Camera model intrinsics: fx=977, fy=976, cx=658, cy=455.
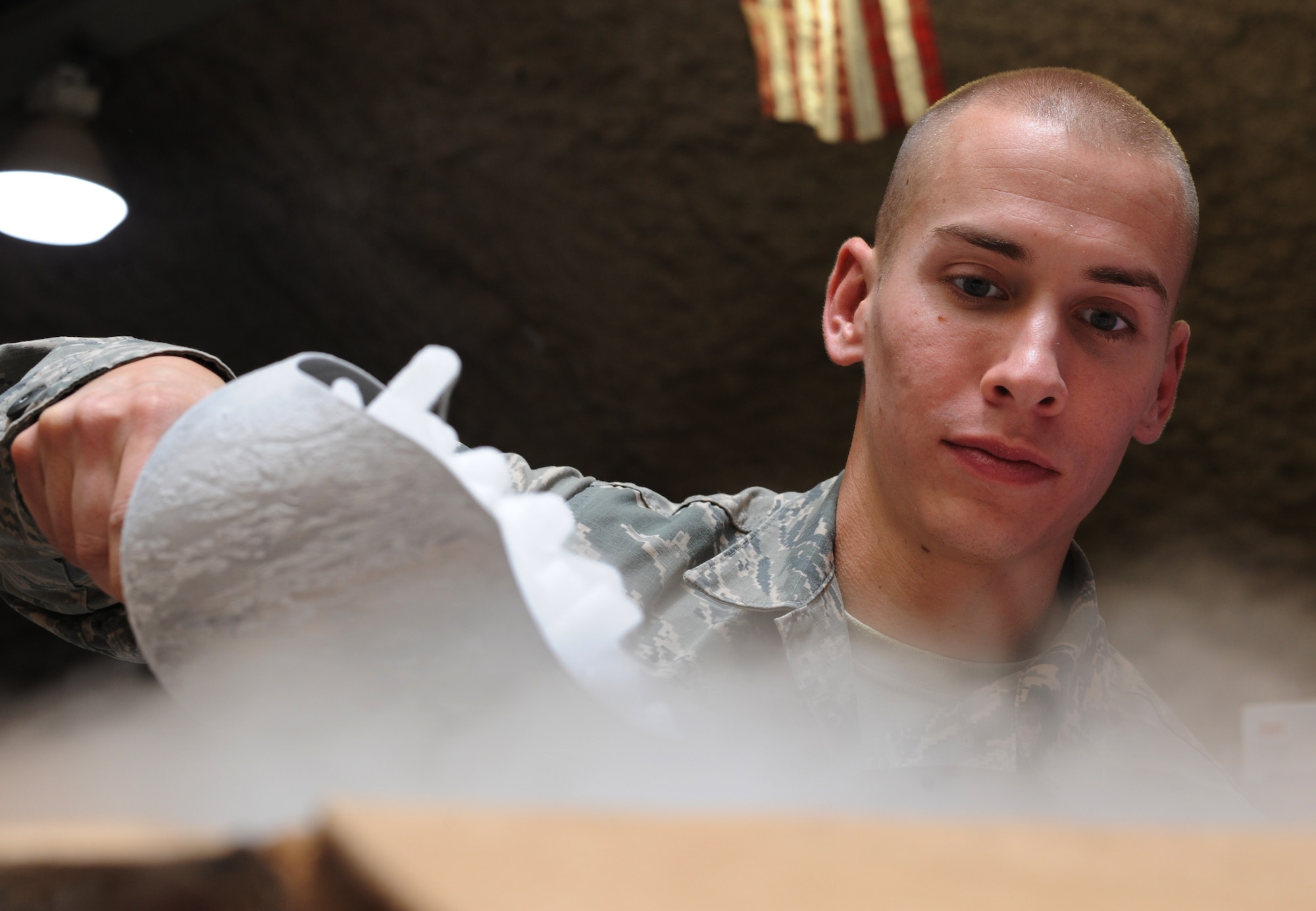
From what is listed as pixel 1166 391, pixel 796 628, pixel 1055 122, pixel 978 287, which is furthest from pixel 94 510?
pixel 1166 391

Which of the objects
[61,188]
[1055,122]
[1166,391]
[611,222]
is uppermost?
[61,188]

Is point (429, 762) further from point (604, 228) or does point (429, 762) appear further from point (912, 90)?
point (604, 228)

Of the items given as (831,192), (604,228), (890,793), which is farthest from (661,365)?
(890,793)

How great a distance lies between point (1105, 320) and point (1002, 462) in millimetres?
190

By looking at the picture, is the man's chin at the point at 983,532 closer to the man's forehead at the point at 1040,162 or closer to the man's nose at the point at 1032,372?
the man's nose at the point at 1032,372

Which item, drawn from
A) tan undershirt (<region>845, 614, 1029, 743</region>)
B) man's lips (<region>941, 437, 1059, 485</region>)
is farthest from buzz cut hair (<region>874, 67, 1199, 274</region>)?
tan undershirt (<region>845, 614, 1029, 743</region>)

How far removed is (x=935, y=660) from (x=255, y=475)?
0.78m

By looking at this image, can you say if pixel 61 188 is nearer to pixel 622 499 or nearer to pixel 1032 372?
pixel 622 499

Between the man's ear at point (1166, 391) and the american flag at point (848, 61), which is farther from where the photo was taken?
the american flag at point (848, 61)

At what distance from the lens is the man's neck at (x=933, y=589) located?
988 millimetres

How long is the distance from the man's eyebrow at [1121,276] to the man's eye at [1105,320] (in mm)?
35

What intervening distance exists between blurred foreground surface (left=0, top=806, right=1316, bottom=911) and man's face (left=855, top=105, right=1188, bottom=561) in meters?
0.68

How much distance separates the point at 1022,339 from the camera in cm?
86

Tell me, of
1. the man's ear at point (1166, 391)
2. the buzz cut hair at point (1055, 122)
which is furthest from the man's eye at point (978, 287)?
the man's ear at point (1166, 391)
